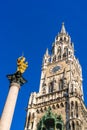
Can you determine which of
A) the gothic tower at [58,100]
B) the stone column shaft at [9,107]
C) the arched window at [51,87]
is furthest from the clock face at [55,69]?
the stone column shaft at [9,107]

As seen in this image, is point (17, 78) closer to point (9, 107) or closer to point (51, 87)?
point (9, 107)

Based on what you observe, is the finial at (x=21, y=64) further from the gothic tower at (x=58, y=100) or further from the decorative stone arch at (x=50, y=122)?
the decorative stone arch at (x=50, y=122)

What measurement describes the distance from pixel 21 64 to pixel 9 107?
12.2 ft

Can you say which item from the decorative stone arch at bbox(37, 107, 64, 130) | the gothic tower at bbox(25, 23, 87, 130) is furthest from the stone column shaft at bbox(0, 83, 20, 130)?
the decorative stone arch at bbox(37, 107, 64, 130)

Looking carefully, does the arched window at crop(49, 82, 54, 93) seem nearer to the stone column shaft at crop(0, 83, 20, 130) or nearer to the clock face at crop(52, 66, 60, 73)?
the clock face at crop(52, 66, 60, 73)

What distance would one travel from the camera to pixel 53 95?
3962 centimetres

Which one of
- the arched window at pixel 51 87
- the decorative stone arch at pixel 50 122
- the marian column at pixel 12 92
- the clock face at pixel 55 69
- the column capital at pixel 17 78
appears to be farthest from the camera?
the clock face at pixel 55 69

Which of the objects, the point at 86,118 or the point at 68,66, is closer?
the point at 86,118

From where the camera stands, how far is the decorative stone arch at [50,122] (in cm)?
3453

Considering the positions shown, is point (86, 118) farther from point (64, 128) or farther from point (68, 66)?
point (68, 66)

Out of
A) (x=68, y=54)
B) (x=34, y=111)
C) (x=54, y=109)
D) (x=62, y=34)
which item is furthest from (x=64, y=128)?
(x=62, y=34)

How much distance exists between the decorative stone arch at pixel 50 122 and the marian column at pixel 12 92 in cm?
1843

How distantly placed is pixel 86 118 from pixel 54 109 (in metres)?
5.17

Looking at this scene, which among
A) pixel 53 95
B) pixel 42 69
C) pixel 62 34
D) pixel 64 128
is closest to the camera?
pixel 64 128
